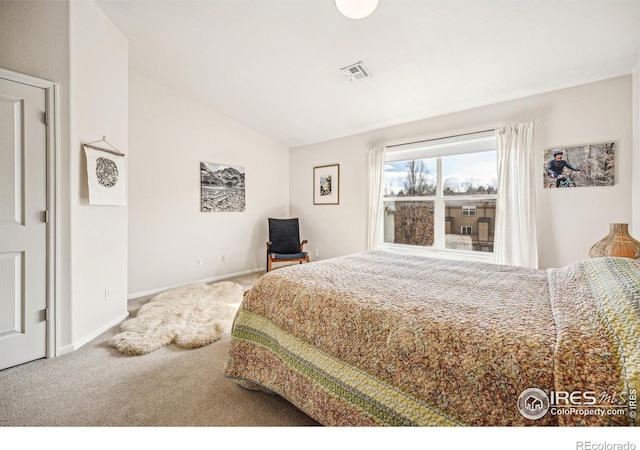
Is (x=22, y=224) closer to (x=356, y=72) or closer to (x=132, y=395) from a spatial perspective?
(x=132, y=395)

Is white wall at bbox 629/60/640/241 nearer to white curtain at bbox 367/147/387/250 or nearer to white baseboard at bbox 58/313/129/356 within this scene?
white curtain at bbox 367/147/387/250

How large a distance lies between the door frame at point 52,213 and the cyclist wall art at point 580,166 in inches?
175

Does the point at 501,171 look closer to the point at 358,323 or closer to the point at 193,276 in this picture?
the point at 358,323

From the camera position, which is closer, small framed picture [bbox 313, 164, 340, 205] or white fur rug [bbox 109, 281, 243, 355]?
white fur rug [bbox 109, 281, 243, 355]

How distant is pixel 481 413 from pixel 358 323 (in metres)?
0.52

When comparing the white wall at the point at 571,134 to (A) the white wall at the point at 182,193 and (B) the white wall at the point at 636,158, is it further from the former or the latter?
(A) the white wall at the point at 182,193

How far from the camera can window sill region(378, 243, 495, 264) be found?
3316 millimetres

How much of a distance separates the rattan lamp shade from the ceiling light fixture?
2.47m

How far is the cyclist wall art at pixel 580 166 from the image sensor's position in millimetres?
2535

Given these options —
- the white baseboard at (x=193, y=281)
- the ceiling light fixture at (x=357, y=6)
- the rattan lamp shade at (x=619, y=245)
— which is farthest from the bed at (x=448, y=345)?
the white baseboard at (x=193, y=281)

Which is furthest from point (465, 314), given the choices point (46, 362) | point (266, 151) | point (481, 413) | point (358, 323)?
point (266, 151)

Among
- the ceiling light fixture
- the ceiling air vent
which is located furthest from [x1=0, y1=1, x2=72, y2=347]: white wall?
the ceiling air vent

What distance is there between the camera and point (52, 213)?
2051mm

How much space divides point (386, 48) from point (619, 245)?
8.25 ft
